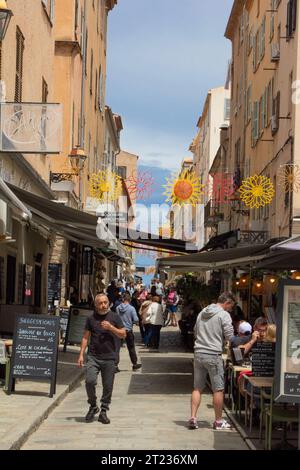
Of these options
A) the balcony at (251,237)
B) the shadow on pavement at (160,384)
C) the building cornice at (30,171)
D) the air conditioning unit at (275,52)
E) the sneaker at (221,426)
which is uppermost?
the air conditioning unit at (275,52)

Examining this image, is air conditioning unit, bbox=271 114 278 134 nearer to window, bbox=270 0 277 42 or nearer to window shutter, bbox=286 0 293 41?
window shutter, bbox=286 0 293 41

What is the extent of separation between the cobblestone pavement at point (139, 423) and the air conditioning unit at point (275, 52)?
45.0 ft

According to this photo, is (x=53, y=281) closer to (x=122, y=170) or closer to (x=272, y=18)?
(x=272, y=18)

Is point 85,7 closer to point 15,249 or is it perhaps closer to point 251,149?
point 251,149

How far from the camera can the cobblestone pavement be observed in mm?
9758

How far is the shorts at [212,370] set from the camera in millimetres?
11039

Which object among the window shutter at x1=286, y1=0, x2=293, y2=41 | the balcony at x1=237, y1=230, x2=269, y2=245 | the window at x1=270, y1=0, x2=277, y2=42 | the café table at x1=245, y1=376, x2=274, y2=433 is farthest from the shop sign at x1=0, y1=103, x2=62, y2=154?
the window at x1=270, y1=0, x2=277, y2=42

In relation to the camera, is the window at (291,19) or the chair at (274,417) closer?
the chair at (274,417)

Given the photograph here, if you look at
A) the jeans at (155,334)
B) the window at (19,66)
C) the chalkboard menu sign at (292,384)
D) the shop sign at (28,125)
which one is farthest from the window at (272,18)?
the chalkboard menu sign at (292,384)

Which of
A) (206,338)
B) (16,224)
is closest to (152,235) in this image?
(16,224)

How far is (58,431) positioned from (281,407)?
272 cm

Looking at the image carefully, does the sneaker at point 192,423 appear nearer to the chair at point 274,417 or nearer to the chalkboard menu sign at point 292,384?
the chair at point 274,417

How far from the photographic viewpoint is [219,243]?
96.8ft

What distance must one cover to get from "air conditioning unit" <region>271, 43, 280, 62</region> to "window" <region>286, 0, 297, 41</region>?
211cm
